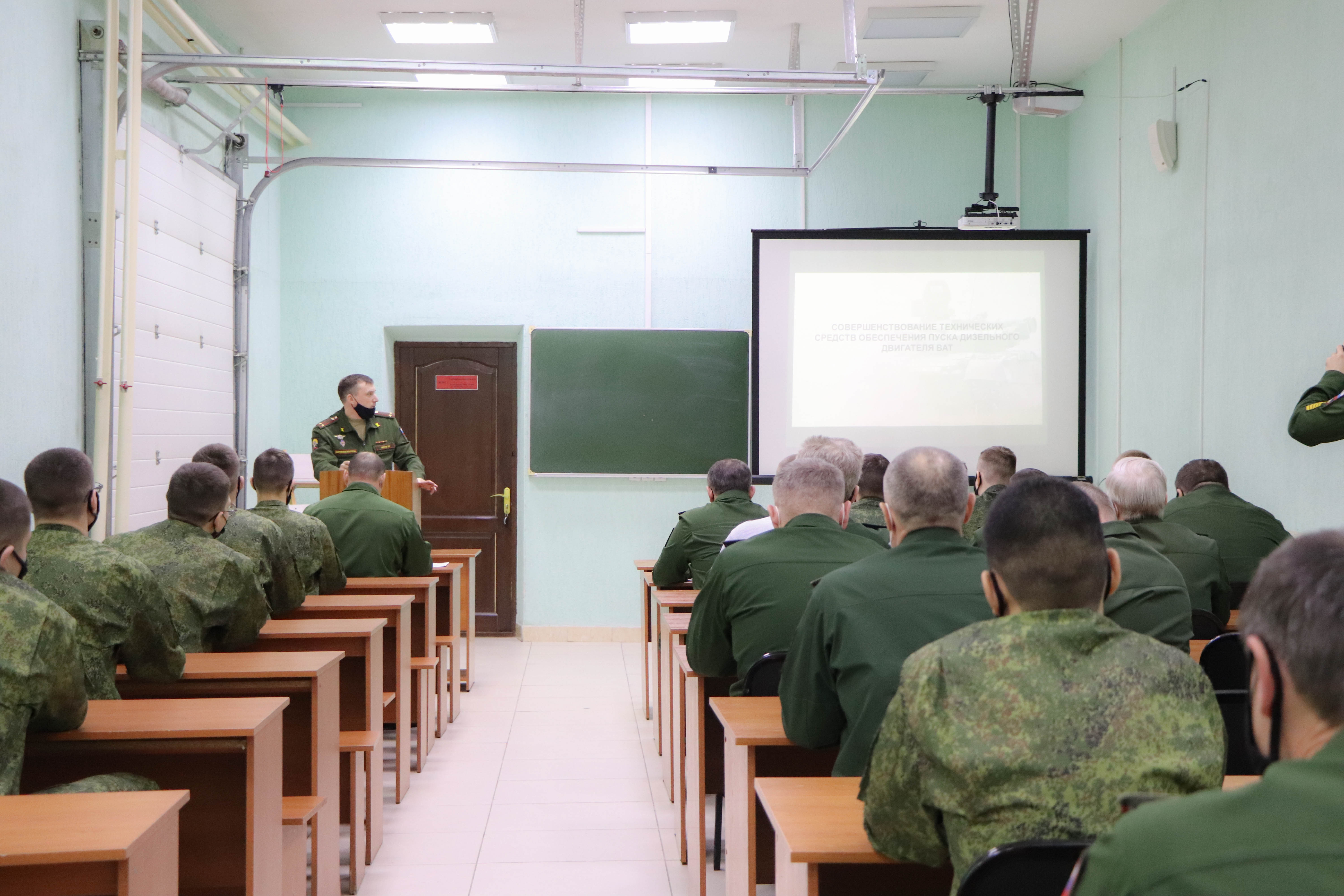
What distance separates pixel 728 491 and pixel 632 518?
10.2 feet

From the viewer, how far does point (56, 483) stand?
246 cm

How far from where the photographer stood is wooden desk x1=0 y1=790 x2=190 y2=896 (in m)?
1.51

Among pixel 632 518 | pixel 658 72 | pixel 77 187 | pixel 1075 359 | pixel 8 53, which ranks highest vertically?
pixel 658 72

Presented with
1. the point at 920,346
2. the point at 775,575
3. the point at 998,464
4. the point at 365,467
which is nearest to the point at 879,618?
the point at 775,575

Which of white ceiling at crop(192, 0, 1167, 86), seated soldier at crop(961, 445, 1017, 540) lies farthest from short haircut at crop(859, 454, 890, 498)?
white ceiling at crop(192, 0, 1167, 86)

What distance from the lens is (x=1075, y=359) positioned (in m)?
7.25

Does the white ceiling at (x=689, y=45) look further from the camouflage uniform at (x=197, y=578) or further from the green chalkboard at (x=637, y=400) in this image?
the camouflage uniform at (x=197, y=578)

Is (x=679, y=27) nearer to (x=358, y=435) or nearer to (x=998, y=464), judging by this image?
(x=358, y=435)

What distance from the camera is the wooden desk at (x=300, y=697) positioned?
2.68m

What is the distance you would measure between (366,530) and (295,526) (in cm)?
82

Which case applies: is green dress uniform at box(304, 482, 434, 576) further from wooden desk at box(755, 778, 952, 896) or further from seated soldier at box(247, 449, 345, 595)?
wooden desk at box(755, 778, 952, 896)

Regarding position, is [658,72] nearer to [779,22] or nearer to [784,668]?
[779,22]

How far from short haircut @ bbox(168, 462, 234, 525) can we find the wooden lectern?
8.03 ft

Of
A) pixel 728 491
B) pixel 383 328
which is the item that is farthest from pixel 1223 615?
pixel 383 328
